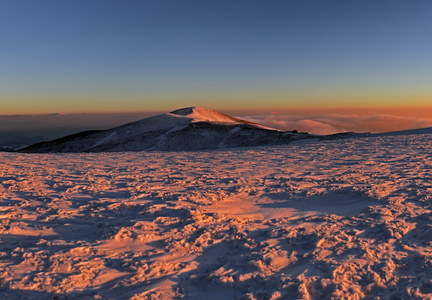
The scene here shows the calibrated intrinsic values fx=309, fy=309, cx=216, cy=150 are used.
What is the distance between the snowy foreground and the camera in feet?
12.6

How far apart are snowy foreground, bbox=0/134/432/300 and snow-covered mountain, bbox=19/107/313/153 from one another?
27.0 meters

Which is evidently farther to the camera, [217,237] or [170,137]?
[170,137]

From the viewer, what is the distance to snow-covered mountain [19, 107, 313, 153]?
120 ft

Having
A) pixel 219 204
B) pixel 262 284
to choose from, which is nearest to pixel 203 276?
pixel 262 284

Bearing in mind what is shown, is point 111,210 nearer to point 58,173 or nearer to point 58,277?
point 58,277

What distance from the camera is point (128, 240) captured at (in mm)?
5203

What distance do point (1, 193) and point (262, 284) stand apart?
720cm

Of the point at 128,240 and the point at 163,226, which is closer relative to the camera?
the point at 128,240

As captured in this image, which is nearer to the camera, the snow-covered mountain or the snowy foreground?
the snowy foreground

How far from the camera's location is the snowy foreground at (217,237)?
3840mm

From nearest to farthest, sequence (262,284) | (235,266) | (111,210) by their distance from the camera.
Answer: (262,284), (235,266), (111,210)

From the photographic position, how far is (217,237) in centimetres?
529

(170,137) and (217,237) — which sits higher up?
(170,137)

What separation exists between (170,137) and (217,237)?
114 ft
